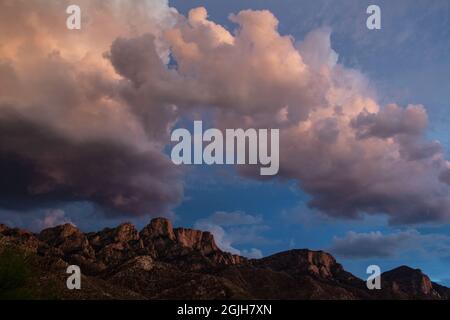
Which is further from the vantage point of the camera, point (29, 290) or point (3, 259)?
point (3, 259)

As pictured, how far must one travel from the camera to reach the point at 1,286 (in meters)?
83.1
